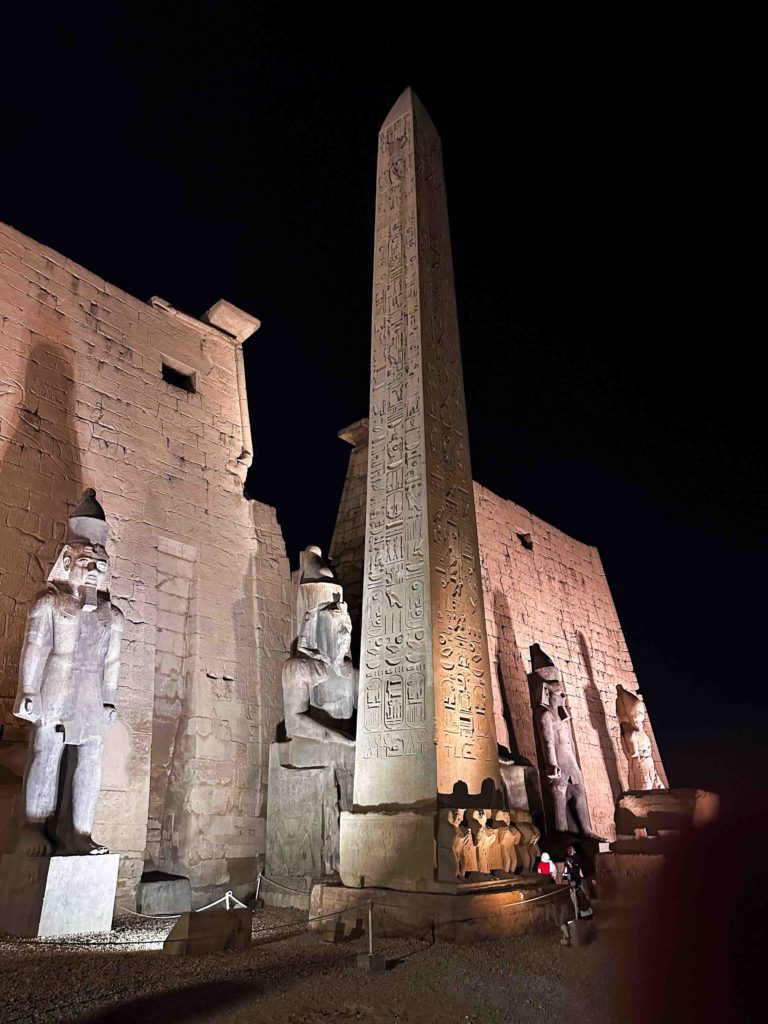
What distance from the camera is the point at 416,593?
4.87m

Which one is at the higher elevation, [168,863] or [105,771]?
[105,771]

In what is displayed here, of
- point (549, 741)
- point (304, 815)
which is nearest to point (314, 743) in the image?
point (304, 815)

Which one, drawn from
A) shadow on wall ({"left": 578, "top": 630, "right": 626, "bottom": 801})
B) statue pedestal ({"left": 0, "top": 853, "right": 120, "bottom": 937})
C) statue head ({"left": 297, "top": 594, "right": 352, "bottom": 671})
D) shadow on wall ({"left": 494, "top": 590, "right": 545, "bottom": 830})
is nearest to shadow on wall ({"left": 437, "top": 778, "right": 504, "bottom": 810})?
statue pedestal ({"left": 0, "top": 853, "right": 120, "bottom": 937})

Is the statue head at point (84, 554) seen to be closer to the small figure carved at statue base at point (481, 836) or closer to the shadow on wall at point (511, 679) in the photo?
the small figure carved at statue base at point (481, 836)

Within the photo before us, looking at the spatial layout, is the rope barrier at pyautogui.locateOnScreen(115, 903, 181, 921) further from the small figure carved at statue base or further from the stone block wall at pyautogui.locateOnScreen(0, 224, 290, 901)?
the small figure carved at statue base

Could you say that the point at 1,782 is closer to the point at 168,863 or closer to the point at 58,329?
the point at 168,863

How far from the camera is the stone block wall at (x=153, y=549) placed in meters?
5.96

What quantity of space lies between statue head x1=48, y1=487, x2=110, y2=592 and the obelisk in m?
1.77

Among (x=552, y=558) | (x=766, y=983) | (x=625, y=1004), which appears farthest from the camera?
(x=552, y=558)

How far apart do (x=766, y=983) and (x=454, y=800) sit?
327 centimetres

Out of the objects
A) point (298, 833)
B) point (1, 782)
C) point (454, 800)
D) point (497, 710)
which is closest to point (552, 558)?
point (497, 710)

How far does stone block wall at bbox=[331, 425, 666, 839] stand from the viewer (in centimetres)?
999

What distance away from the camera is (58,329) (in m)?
6.79

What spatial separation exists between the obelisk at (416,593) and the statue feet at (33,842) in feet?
5.61
